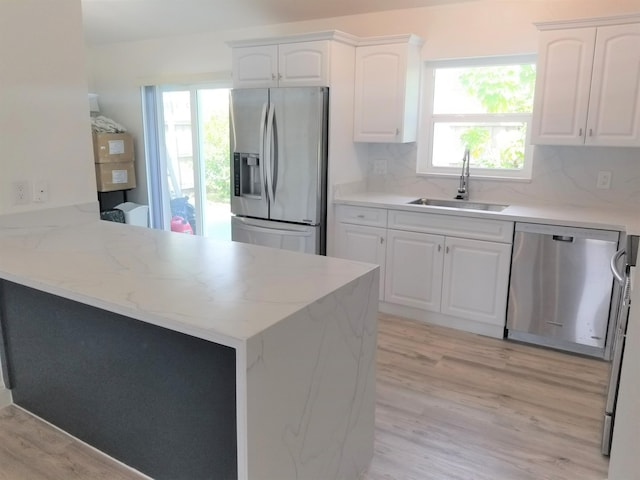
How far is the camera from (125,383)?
183 centimetres

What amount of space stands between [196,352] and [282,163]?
2.48m

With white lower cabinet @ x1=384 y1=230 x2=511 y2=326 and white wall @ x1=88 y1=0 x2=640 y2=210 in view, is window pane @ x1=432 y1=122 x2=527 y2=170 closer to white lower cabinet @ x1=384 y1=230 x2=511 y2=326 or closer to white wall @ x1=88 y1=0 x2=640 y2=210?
white wall @ x1=88 y1=0 x2=640 y2=210

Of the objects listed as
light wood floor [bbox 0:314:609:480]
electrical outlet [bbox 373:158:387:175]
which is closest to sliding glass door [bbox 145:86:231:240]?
electrical outlet [bbox 373:158:387:175]

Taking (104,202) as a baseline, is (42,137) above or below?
above

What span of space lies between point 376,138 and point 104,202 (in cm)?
332

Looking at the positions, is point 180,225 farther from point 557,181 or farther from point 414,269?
point 557,181

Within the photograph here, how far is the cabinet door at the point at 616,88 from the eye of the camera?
297cm

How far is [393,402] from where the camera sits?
261 cm

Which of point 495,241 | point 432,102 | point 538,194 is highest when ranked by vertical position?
point 432,102

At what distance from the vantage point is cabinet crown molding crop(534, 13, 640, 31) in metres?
2.94

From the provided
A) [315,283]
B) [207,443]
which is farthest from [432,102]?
[207,443]

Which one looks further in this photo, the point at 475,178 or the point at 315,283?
the point at 475,178

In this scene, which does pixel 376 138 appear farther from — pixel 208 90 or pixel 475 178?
pixel 208 90

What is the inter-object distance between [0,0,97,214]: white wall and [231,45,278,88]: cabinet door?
1545 millimetres
